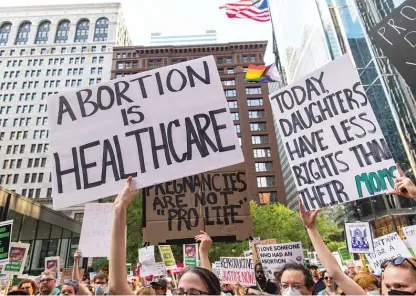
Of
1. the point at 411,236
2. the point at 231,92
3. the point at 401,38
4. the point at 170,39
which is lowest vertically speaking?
the point at 411,236

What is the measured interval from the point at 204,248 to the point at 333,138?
176 centimetres

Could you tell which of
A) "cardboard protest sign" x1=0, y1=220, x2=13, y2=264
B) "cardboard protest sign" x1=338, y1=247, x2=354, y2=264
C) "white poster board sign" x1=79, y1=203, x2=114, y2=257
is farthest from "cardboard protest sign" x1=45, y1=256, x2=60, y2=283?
"cardboard protest sign" x1=338, y1=247, x2=354, y2=264

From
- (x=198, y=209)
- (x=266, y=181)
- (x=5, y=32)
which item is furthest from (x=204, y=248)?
(x=5, y=32)

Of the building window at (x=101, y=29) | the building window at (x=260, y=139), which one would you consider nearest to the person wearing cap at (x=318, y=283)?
the building window at (x=260, y=139)

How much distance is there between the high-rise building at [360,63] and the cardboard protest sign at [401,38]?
96.6 ft

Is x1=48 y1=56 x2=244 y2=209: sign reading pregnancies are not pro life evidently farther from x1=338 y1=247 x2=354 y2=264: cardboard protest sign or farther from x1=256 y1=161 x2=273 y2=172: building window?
x1=256 y1=161 x2=273 y2=172: building window

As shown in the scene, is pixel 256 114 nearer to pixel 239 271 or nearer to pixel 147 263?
pixel 147 263

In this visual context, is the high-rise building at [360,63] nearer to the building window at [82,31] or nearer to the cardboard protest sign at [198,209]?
the cardboard protest sign at [198,209]

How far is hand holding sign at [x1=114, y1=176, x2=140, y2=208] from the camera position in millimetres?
2072

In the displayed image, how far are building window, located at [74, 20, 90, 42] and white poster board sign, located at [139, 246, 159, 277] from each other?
259 ft

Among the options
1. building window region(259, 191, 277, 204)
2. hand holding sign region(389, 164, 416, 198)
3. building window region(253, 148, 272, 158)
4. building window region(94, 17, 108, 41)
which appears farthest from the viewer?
building window region(94, 17, 108, 41)

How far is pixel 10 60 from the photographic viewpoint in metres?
73.2

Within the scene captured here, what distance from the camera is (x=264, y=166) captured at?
51.5 meters

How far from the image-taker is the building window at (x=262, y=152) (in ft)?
171
